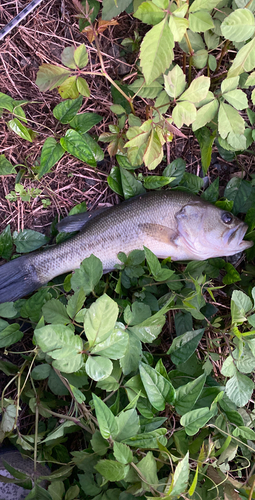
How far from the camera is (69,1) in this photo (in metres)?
2.37

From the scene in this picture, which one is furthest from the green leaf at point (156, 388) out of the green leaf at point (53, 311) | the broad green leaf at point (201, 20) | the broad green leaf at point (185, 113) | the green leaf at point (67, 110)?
the broad green leaf at point (201, 20)

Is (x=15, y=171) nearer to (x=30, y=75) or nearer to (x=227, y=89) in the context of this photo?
(x=30, y=75)

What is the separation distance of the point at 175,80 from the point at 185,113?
0.71 feet

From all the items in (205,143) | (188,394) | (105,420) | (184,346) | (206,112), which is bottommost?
(184,346)

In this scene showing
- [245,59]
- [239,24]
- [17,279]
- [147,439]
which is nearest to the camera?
[147,439]

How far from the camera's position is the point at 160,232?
94.3 inches

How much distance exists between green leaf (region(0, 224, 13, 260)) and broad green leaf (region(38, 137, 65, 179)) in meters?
0.49

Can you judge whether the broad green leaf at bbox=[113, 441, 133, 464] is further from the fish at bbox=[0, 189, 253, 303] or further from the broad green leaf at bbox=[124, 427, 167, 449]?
the fish at bbox=[0, 189, 253, 303]

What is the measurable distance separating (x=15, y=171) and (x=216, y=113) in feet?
4.85

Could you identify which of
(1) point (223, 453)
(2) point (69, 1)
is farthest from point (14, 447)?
(2) point (69, 1)

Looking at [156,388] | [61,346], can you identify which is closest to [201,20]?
[61,346]

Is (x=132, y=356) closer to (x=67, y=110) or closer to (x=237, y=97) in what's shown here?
(x=237, y=97)

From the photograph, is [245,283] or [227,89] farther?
[245,283]

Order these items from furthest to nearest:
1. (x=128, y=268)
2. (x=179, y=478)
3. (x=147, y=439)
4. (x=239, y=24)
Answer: (x=128, y=268) < (x=239, y=24) < (x=147, y=439) < (x=179, y=478)
